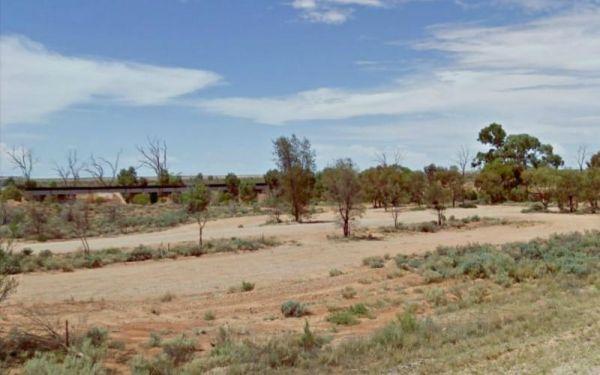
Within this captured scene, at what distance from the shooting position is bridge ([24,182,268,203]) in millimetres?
81938

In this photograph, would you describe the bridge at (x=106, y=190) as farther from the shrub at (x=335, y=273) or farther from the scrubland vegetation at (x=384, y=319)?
the shrub at (x=335, y=273)

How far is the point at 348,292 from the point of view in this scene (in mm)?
19812

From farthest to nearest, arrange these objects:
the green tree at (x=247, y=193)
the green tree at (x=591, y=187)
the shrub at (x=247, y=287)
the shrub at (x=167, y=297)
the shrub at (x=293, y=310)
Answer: the green tree at (x=247, y=193) → the green tree at (x=591, y=187) → the shrub at (x=247, y=287) → the shrub at (x=167, y=297) → the shrub at (x=293, y=310)

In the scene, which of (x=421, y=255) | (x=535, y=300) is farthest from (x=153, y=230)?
(x=535, y=300)

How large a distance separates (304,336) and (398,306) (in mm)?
5826

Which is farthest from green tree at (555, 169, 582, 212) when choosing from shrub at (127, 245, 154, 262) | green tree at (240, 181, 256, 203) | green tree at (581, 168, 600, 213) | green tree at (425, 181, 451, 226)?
green tree at (240, 181, 256, 203)

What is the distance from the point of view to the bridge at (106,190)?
8194 centimetres

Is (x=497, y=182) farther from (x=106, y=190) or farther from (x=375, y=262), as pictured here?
(x=375, y=262)

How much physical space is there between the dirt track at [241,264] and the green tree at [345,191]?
1.92 metres

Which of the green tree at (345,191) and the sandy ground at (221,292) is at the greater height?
the green tree at (345,191)

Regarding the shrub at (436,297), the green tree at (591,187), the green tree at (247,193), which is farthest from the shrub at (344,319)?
the green tree at (247,193)

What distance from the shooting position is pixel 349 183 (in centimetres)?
4169

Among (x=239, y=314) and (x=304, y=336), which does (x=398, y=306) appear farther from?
(x=304, y=336)

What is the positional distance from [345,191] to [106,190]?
181 feet
